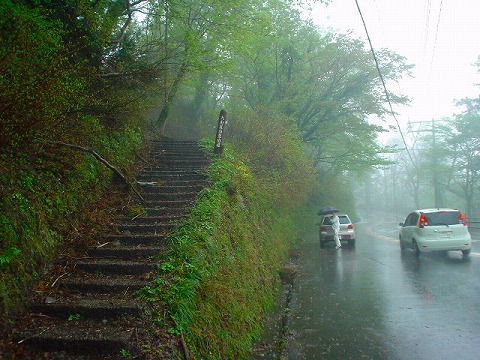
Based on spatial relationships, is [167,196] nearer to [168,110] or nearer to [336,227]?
[336,227]

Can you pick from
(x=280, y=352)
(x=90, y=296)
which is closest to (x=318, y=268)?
(x=280, y=352)

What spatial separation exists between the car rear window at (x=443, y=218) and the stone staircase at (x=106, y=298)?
805 centimetres

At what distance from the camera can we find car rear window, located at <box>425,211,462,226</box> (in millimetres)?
11602

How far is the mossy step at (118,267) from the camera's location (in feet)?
18.2

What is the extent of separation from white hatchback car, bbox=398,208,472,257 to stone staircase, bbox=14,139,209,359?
790 centimetres

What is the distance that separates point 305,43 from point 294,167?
11.5 m

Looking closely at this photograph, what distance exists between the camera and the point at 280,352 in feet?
17.7

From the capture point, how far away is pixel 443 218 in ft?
38.4

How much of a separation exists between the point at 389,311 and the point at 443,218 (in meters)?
6.25

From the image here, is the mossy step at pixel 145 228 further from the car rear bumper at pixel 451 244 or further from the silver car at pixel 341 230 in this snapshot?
the silver car at pixel 341 230

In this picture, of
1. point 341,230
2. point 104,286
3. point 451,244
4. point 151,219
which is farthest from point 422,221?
point 104,286

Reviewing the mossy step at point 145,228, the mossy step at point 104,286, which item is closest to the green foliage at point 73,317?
the mossy step at point 104,286

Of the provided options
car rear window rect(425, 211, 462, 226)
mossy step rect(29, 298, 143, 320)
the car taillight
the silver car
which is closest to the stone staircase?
mossy step rect(29, 298, 143, 320)

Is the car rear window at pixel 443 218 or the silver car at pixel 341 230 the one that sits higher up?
the car rear window at pixel 443 218
